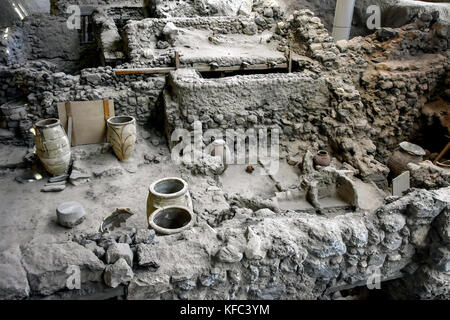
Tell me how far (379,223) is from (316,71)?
4639 millimetres

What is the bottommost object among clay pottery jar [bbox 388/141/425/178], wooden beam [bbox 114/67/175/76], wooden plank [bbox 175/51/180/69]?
clay pottery jar [bbox 388/141/425/178]

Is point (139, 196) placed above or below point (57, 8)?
below

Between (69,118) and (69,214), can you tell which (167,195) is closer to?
(69,214)

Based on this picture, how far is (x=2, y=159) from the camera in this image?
226 inches

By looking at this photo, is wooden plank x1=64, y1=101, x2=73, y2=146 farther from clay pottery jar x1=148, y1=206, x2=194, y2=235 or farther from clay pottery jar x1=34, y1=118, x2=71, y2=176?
clay pottery jar x1=148, y1=206, x2=194, y2=235

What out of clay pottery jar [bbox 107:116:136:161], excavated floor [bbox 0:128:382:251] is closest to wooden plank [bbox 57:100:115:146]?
excavated floor [bbox 0:128:382:251]

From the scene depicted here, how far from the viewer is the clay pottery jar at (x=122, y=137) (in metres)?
5.43

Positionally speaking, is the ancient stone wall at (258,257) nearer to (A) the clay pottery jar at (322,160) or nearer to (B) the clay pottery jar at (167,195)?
(B) the clay pottery jar at (167,195)

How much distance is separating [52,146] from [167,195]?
7.31ft

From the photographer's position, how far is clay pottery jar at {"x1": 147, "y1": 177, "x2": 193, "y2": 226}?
3.72 m

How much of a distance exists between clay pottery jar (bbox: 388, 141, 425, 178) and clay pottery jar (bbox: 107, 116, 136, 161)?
479 cm
